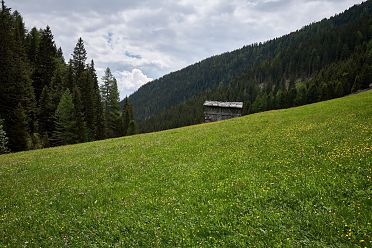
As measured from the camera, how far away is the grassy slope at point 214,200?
878 cm

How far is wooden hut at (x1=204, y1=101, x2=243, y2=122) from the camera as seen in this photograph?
3435 inches

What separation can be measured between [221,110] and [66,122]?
150 ft

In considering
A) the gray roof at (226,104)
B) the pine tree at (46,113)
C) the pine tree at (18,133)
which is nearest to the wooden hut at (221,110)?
the gray roof at (226,104)

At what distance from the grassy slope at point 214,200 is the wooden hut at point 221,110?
67.9 m

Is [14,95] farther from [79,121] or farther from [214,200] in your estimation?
[214,200]

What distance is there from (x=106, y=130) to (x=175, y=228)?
83.2 metres

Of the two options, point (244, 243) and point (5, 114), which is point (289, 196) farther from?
point (5, 114)

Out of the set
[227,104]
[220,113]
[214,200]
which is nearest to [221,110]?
[220,113]

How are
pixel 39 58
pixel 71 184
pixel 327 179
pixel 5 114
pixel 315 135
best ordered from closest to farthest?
1. pixel 327 179
2. pixel 71 184
3. pixel 315 135
4. pixel 5 114
5. pixel 39 58

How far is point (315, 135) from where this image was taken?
2039 centimetres

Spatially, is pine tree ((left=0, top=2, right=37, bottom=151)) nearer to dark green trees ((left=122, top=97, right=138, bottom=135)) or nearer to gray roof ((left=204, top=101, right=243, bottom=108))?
dark green trees ((left=122, top=97, right=138, bottom=135))

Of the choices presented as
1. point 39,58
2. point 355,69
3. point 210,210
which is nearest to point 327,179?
point 210,210

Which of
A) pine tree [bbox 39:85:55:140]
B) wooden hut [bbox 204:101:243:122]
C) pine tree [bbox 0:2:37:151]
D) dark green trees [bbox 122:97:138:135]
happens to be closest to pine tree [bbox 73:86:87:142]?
pine tree [bbox 39:85:55:140]

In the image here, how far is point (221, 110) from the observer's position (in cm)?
8881
